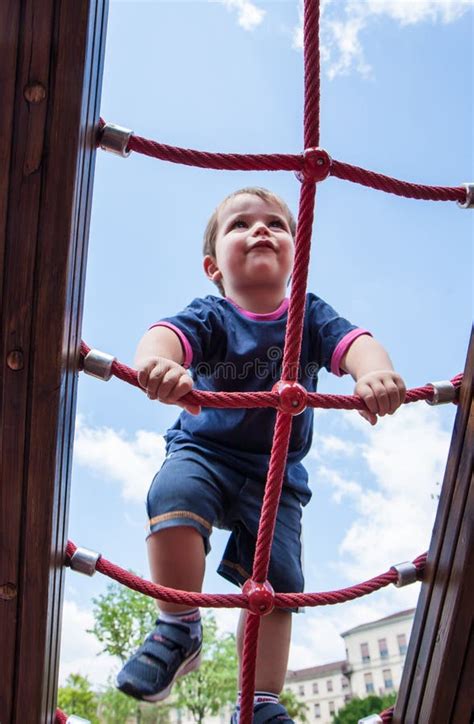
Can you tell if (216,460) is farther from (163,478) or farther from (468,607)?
(468,607)

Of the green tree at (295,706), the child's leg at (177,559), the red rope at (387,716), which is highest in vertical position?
the green tree at (295,706)

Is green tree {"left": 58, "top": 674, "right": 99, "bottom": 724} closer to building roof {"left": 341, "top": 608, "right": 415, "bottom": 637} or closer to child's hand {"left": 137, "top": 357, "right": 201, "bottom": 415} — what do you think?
building roof {"left": 341, "top": 608, "right": 415, "bottom": 637}

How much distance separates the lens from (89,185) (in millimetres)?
688

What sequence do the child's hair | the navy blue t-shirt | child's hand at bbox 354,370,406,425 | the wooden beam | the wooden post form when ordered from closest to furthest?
the wooden post
the wooden beam
child's hand at bbox 354,370,406,425
the navy blue t-shirt
the child's hair

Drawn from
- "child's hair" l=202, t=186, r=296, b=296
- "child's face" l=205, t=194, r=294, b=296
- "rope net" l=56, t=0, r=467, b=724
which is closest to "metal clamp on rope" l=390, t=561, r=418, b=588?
"rope net" l=56, t=0, r=467, b=724

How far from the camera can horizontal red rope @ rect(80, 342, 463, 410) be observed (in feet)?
2.63

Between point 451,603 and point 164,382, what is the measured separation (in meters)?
0.35

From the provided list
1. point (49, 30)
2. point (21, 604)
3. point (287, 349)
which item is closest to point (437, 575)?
point (287, 349)

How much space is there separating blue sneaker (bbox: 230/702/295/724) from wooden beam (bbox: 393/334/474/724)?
15 centimetres

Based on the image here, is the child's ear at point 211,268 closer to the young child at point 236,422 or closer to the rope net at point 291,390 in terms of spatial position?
the young child at point 236,422

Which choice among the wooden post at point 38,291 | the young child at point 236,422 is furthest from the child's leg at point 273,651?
the wooden post at point 38,291

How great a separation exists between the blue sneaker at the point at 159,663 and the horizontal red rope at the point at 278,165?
0.53 metres

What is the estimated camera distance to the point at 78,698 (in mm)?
3549

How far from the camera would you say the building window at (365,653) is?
13.9 feet
